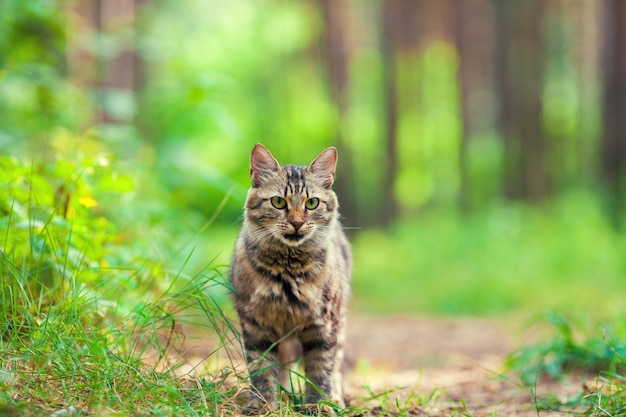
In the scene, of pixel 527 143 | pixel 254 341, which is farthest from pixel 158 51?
pixel 527 143

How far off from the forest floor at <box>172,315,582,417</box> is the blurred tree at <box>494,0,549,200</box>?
11077mm

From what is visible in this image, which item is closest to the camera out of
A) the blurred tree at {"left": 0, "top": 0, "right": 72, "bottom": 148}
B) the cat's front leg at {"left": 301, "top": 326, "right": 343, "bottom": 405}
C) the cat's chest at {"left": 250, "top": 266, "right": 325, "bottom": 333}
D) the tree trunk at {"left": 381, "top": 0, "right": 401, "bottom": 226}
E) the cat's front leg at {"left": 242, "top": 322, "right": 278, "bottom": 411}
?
the cat's front leg at {"left": 242, "top": 322, "right": 278, "bottom": 411}

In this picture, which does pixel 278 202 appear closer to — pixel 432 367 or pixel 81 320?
pixel 81 320

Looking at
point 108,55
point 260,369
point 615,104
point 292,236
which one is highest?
point 108,55

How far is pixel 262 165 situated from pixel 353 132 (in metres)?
17.5

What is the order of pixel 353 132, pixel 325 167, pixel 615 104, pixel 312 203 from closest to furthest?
pixel 312 203 → pixel 325 167 → pixel 615 104 → pixel 353 132

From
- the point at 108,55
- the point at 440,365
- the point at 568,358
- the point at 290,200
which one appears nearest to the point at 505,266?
the point at 440,365

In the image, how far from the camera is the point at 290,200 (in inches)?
164

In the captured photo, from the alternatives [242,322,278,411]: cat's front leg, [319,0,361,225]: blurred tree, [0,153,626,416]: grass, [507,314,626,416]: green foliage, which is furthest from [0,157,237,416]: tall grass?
→ [319,0,361,225]: blurred tree

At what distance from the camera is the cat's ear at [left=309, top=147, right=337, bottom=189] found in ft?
14.5

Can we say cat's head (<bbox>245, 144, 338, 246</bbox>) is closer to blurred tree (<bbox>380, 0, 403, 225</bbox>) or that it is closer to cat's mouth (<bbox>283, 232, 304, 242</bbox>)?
cat's mouth (<bbox>283, 232, 304, 242</bbox>)

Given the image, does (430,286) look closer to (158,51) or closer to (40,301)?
(158,51)

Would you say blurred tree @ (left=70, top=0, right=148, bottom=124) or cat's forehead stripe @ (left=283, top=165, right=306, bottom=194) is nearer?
cat's forehead stripe @ (left=283, top=165, right=306, bottom=194)

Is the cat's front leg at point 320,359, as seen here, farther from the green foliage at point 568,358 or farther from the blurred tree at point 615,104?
the blurred tree at point 615,104
